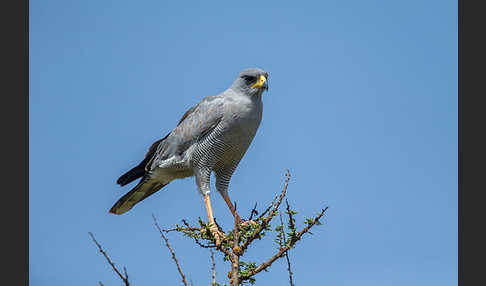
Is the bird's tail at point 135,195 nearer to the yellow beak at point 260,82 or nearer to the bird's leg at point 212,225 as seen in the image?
the bird's leg at point 212,225

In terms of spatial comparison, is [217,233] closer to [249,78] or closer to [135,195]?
[249,78]

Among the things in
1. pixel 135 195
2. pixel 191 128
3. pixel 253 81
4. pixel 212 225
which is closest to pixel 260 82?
pixel 253 81

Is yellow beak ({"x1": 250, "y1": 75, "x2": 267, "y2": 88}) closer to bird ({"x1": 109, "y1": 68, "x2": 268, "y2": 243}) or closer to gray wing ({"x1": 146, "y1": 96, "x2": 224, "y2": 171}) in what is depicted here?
bird ({"x1": 109, "y1": 68, "x2": 268, "y2": 243})

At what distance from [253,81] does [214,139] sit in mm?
949

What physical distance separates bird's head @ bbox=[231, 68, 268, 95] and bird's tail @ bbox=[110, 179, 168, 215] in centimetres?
220

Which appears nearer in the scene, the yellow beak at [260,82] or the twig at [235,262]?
the twig at [235,262]

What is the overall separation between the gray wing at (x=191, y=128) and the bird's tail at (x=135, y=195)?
337 mm

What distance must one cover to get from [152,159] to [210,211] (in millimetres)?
1483

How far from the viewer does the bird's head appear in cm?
748

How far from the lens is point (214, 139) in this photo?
7.63m

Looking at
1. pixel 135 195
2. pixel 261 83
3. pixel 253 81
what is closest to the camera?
pixel 261 83

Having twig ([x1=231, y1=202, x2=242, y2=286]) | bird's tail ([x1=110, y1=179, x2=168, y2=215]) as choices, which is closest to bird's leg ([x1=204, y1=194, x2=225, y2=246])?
twig ([x1=231, y1=202, x2=242, y2=286])

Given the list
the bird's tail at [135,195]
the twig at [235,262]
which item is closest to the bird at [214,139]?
the bird's tail at [135,195]

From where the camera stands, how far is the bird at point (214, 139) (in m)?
7.52
